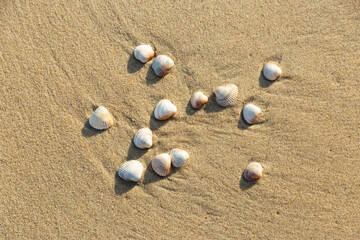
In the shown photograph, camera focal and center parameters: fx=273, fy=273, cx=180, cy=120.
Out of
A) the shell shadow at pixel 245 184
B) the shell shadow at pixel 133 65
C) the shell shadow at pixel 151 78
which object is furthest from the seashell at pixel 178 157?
the shell shadow at pixel 133 65

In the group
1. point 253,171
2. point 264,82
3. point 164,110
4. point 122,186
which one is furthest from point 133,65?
point 253,171

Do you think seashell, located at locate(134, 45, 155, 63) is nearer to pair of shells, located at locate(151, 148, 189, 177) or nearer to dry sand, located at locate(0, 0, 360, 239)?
dry sand, located at locate(0, 0, 360, 239)

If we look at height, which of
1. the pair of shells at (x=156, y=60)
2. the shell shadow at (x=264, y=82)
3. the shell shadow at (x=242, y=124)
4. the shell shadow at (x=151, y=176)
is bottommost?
the shell shadow at (x=151, y=176)

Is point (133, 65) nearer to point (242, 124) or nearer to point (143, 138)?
point (143, 138)

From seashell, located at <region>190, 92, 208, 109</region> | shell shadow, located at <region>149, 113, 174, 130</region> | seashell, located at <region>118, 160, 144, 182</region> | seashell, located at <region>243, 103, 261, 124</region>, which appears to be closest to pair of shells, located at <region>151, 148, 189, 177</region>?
seashell, located at <region>118, 160, 144, 182</region>

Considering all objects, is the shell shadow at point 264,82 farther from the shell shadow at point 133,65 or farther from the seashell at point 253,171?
the shell shadow at point 133,65

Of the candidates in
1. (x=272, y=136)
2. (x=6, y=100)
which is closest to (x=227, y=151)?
(x=272, y=136)
